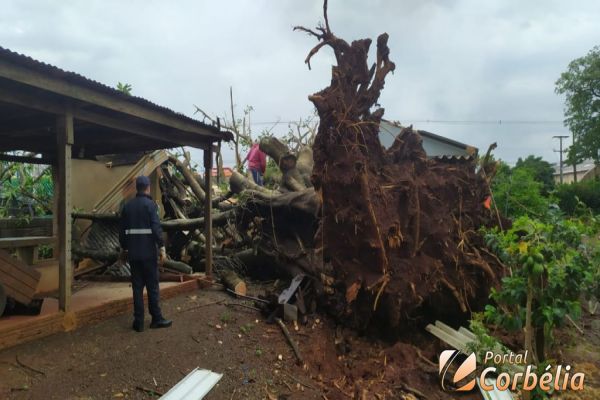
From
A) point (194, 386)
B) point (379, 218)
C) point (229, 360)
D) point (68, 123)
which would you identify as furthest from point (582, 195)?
point (68, 123)

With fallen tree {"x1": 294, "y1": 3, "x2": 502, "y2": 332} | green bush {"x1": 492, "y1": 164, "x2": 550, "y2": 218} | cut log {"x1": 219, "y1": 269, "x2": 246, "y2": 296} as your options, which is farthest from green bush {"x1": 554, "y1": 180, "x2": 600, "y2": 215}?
cut log {"x1": 219, "y1": 269, "x2": 246, "y2": 296}

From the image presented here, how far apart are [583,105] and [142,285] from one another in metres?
38.2

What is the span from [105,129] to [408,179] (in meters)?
4.75

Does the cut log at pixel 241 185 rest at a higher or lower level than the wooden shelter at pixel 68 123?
lower

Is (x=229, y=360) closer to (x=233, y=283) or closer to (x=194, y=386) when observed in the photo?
(x=194, y=386)

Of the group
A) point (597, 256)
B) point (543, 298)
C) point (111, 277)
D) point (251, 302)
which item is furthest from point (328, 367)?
point (111, 277)

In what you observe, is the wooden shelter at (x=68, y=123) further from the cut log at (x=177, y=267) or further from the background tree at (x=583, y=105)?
the background tree at (x=583, y=105)

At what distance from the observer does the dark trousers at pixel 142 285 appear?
16.4 ft

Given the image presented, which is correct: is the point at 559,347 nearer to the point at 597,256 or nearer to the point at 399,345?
the point at 597,256

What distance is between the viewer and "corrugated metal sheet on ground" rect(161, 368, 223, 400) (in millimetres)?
3637

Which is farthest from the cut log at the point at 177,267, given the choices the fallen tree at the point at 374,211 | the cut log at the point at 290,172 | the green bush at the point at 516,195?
the green bush at the point at 516,195

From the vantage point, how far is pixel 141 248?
5012mm

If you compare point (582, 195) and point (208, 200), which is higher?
point (582, 195)

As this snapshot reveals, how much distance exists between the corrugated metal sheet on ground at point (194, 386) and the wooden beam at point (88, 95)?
3339 mm
